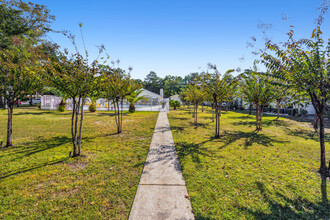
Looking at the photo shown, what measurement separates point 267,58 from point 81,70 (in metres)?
6.47

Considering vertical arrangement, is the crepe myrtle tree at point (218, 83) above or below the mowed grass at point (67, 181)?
above

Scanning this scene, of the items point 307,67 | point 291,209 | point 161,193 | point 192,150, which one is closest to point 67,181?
point 161,193

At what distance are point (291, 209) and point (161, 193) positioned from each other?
2.91 metres

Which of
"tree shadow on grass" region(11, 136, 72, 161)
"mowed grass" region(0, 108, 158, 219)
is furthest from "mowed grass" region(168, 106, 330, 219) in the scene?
"tree shadow on grass" region(11, 136, 72, 161)

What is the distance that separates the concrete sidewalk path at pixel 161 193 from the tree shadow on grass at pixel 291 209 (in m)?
1.38

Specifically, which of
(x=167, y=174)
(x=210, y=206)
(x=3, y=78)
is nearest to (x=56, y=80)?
(x=3, y=78)

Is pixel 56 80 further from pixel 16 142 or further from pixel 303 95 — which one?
pixel 303 95

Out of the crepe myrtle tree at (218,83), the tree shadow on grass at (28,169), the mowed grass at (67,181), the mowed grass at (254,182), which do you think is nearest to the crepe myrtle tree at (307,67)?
the mowed grass at (254,182)

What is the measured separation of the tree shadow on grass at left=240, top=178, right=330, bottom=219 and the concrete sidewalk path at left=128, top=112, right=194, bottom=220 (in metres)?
1.38

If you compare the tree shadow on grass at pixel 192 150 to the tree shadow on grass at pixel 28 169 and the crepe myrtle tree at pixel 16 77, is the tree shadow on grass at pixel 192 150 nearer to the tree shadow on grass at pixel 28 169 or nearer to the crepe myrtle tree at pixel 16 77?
the tree shadow on grass at pixel 28 169

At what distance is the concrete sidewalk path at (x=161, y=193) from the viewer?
9.61 feet

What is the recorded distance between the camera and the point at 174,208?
3082 millimetres

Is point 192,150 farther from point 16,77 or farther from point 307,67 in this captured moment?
point 16,77

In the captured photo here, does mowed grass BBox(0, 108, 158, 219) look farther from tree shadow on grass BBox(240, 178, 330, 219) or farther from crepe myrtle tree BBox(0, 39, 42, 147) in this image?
tree shadow on grass BBox(240, 178, 330, 219)
